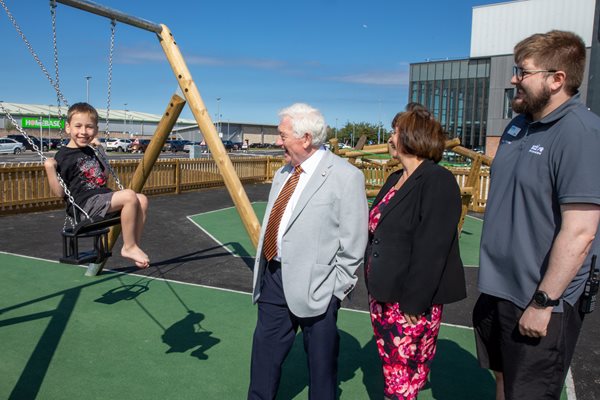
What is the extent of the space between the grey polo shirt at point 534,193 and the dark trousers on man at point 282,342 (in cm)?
90

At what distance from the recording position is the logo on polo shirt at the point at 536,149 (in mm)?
2119

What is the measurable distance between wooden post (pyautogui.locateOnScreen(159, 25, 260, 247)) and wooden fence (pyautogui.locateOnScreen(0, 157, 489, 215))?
6.72 metres

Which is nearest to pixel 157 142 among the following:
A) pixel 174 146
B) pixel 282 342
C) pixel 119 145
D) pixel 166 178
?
pixel 282 342

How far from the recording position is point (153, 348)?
4.29 m

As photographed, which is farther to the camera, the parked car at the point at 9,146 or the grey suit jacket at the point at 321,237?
the parked car at the point at 9,146

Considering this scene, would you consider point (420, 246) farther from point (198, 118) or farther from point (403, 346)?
point (198, 118)

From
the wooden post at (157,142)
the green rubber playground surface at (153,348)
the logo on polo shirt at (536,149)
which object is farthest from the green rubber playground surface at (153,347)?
the logo on polo shirt at (536,149)

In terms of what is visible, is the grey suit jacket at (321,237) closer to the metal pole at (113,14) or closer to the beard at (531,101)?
the beard at (531,101)

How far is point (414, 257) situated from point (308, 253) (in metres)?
0.56

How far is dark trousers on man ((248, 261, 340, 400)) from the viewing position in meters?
2.82

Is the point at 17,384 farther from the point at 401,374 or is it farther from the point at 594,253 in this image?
the point at 594,253

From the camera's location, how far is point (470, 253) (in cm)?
878

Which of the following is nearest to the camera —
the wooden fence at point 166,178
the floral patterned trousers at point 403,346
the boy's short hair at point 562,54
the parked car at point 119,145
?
the boy's short hair at point 562,54

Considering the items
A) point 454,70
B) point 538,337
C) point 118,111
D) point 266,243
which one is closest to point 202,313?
point 266,243
